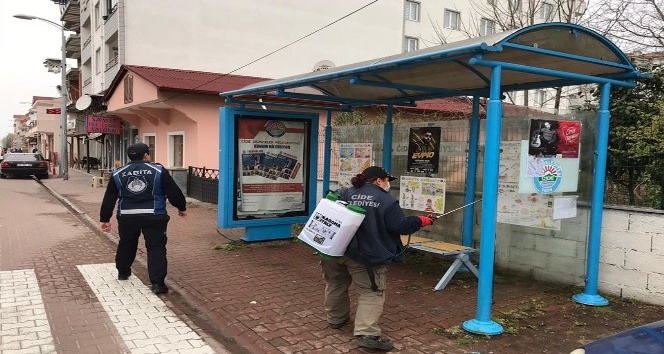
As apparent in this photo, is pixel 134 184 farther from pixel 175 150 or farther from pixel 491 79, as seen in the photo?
pixel 175 150

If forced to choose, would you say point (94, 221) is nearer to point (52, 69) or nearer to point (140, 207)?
point (140, 207)

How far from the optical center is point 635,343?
2.64m

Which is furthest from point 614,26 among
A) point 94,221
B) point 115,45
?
point 115,45

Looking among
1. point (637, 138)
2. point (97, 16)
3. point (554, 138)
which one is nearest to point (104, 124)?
point (97, 16)

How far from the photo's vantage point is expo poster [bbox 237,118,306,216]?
26.1 feet

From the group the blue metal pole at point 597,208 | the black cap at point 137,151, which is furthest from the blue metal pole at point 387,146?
the black cap at point 137,151

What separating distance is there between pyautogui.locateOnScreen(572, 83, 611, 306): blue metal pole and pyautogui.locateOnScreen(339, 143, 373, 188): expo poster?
3.50 m

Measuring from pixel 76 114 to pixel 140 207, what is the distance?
3487cm

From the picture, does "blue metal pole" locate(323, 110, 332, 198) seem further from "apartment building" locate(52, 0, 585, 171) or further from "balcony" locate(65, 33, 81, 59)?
"balcony" locate(65, 33, 81, 59)

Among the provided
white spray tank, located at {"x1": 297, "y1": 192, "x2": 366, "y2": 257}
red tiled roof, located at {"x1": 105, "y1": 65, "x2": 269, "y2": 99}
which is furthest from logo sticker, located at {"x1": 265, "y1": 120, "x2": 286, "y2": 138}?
red tiled roof, located at {"x1": 105, "y1": 65, "x2": 269, "y2": 99}

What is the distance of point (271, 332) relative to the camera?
4.48m

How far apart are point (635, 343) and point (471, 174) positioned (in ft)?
13.3

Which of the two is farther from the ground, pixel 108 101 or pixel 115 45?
pixel 115 45

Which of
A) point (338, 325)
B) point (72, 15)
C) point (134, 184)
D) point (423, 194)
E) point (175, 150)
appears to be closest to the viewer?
point (338, 325)
